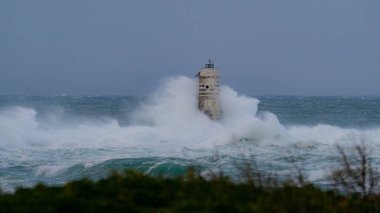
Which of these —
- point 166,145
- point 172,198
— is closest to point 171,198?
point 172,198

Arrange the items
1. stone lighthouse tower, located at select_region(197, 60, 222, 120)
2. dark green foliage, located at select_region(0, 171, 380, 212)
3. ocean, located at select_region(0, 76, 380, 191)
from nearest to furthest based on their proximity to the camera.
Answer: dark green foliage, located at select_region(0, 171, 380, 212) → ocean, located at select_region(0, 76, 380, 191) → stone lighthouse tower, located at select_region(197, 60, 222, 120)

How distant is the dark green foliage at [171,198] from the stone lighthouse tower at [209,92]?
899 inches

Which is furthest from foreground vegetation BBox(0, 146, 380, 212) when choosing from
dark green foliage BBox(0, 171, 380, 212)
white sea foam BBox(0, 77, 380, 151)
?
white sea foam BBox(0, 77, 380, 151)

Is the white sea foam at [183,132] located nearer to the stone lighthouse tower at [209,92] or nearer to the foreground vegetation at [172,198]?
the stone lighthouse tower at [209,92]

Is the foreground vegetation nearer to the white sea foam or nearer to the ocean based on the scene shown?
the ocean

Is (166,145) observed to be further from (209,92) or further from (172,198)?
(172,198)

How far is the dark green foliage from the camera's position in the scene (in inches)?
214

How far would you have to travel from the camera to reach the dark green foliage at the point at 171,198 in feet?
17.9

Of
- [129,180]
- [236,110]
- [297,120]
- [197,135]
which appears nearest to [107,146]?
[197,135]

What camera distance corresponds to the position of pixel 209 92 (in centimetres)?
3039

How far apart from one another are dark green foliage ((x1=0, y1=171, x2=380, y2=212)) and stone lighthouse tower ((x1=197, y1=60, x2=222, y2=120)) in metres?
22.8

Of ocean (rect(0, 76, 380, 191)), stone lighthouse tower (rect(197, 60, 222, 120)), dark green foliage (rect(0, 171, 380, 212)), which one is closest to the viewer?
dark green foliage (rect(0, 171, 380, 212))

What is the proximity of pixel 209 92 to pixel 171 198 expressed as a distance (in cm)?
2448

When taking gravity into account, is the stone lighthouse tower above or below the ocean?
above
